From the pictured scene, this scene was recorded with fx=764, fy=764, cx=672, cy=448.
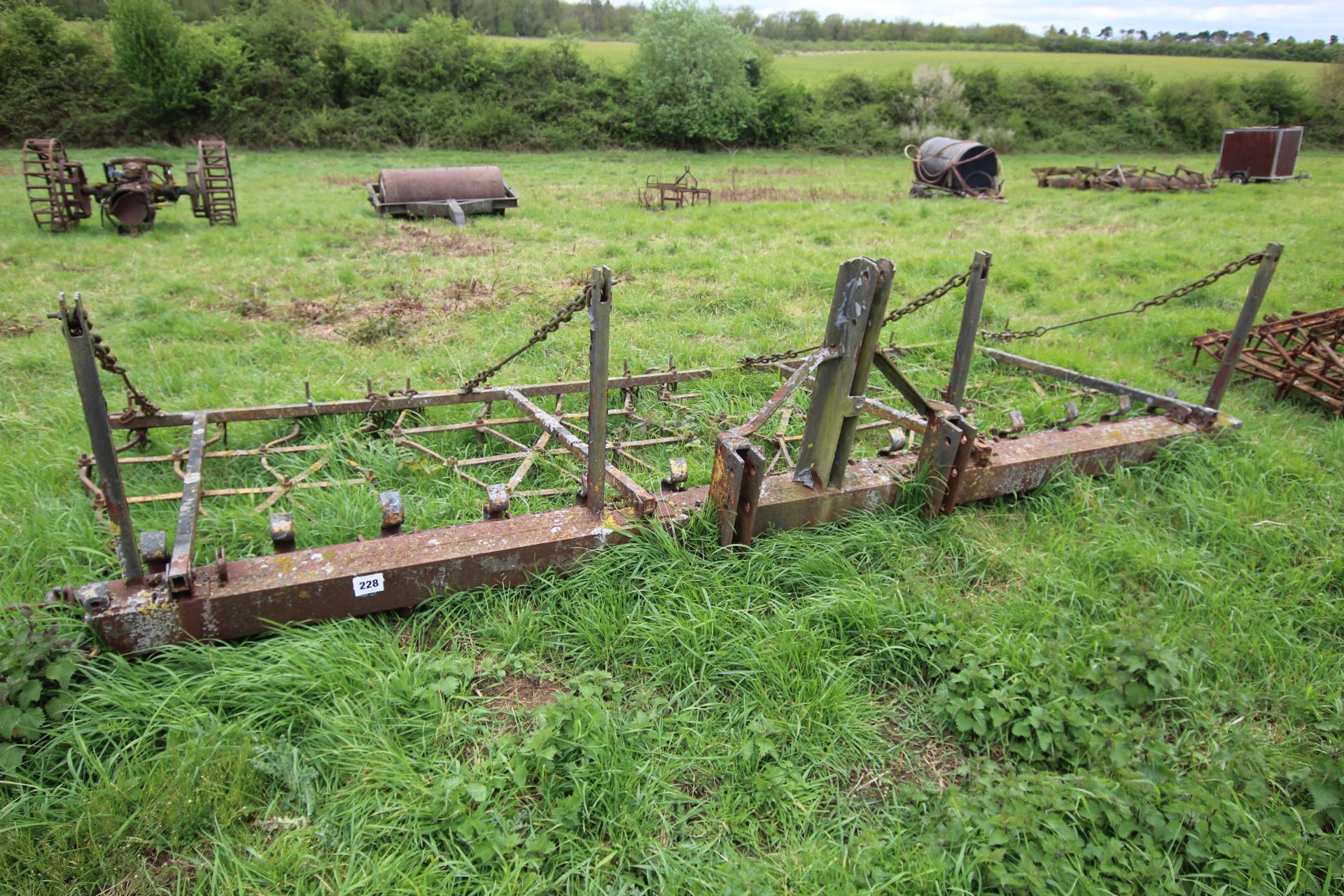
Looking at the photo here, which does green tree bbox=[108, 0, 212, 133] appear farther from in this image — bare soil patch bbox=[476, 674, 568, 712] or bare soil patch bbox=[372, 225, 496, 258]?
bare soil patch bbox=[476, 674, 568, 712]

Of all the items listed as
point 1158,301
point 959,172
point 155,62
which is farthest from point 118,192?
point 155,62

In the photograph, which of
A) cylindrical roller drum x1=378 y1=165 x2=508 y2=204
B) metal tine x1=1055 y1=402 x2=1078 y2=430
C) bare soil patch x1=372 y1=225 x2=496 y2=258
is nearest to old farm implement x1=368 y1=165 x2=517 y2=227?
cylindrical roller drum x1=378 y1=165 x2=508 y2=204

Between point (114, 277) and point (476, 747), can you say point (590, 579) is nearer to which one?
point (476, 747)

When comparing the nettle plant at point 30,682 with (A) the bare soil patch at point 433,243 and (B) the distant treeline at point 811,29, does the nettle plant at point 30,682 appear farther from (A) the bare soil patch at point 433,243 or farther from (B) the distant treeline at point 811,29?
(B) the distant treeline at point 811,29

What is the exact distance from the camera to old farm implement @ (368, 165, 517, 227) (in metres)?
13.4

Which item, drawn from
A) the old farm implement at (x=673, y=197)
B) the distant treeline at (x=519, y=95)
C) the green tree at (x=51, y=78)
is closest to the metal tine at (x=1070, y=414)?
the old farm implement at (x=673, y=197)

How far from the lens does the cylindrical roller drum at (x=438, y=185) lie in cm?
1343

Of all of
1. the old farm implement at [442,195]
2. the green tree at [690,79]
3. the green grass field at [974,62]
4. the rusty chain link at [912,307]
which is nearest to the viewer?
the rusty chain link at [912,307]

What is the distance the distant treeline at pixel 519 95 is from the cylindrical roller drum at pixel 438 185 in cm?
1408

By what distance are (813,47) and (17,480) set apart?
61262 millimetres

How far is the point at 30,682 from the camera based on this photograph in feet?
8.27

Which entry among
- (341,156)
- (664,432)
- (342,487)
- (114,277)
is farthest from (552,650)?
(341,156)

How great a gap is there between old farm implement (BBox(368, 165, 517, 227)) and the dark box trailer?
18805 mm

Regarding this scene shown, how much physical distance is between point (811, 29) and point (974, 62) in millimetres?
23052
